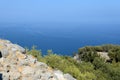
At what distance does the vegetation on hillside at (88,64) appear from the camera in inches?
932

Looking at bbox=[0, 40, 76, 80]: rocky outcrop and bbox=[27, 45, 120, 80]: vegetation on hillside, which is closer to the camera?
bbox=[0, 40, 76, 80]: rocky outcrop

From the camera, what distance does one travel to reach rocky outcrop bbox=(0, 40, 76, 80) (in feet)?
52.4

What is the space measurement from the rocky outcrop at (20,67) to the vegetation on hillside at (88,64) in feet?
15.3

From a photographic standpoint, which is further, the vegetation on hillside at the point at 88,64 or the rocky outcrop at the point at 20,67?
the vegetation on hillside at the point at 88,64

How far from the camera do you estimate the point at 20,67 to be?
16.7m

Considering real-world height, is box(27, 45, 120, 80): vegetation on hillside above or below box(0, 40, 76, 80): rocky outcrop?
below

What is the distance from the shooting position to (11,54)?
17438mm

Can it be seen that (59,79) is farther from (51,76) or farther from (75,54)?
(75,54)

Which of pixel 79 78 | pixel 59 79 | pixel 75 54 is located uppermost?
pixel 59 79

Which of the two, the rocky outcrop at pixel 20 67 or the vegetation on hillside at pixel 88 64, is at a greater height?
the rocky outcrop at pixel 20 67

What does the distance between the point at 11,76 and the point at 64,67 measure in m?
8.65

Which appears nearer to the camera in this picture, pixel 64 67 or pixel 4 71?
pixel 4 71

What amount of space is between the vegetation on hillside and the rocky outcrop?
184 inches

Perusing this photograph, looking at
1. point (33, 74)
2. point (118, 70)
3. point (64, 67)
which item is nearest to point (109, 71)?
point (118, 70)
